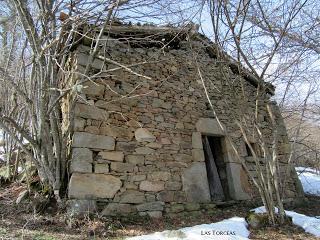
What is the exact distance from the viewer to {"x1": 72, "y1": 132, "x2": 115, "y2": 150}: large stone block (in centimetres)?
407

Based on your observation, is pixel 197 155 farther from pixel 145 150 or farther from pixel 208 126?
pixel 145 150

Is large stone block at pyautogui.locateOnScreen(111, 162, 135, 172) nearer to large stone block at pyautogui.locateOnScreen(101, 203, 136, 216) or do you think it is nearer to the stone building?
the stone building

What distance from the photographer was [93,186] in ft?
13.1

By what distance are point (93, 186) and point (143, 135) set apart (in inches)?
43.3

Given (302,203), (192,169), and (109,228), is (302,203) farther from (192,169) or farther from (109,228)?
(109,228)

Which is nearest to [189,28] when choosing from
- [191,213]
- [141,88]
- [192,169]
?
[141,88]

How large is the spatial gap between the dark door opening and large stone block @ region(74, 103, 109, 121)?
211 cm

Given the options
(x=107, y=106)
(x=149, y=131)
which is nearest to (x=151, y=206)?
(x=149, y=131)

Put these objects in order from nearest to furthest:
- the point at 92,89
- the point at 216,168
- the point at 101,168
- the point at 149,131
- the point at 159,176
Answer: the point at 101,168
the point at 92,89
the point at 159,176
the point at 149,131
the point at 216,168

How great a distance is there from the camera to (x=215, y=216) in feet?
15.2

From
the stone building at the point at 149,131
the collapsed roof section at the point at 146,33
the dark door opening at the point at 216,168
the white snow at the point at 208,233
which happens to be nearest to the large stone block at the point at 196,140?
the stone building at the point at 149,131

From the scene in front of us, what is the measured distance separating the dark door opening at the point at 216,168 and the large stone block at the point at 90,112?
2110 millimetres

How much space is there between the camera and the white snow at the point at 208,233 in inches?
132

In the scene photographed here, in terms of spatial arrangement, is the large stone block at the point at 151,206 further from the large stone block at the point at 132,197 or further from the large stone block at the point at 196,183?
the large stone block at the point at 196,183
